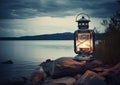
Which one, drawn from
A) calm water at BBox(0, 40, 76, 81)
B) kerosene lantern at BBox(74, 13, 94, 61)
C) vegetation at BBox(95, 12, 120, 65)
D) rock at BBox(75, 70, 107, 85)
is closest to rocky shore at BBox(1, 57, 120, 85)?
rock at BBox(75, 70, 107, 85)

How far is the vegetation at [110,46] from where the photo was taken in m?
4.09

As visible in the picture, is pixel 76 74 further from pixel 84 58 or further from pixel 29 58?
pixel 29 58

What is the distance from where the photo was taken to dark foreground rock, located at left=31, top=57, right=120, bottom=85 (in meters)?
3.36

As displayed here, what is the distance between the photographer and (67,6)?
464 cm

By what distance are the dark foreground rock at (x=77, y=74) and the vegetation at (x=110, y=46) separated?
28cm

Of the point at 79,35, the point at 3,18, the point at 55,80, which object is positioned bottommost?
the point at 55,80

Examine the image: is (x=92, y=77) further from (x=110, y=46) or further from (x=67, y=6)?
(x=67, y=6)

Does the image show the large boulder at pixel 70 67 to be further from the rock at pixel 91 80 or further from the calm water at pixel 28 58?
the calm water at pixel 28 58

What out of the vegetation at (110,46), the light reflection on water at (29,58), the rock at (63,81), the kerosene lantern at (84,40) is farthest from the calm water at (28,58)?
the rock at (63,81)

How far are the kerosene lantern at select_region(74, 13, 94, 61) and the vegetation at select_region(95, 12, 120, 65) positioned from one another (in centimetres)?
45

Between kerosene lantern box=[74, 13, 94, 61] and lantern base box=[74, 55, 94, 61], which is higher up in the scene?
kerosene lantern box=[74, 13, 94, 61]

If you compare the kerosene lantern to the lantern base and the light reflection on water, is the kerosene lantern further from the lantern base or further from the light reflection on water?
the light reflection on water

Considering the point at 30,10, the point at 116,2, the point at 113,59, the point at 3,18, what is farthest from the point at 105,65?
the point at 3,18

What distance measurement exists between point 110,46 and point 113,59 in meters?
0.20
